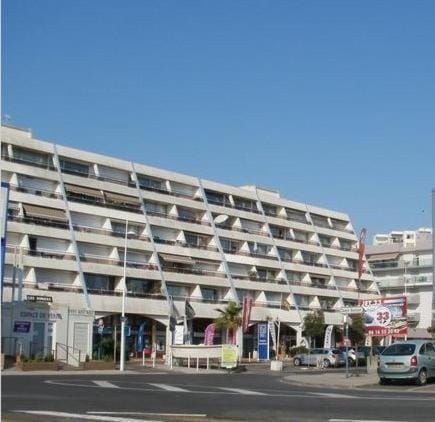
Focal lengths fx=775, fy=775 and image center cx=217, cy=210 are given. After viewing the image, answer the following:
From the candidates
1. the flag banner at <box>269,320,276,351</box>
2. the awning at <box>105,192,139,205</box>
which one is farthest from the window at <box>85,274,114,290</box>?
the flag banner at <box>269,320,276,351</box>

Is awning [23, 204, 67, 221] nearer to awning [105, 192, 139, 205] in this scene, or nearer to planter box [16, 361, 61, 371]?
awning [105, 192, 139, 205]

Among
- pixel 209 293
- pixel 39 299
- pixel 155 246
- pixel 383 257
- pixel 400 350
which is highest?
pixel 383 257

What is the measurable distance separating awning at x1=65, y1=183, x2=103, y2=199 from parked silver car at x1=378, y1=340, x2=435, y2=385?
39.5 metres

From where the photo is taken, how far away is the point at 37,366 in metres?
39.7

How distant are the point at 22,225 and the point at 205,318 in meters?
20.0

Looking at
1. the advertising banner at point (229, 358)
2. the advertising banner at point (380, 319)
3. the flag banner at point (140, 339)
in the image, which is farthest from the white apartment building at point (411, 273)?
the advertising banner at point (380, 319)

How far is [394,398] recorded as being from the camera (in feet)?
64.5

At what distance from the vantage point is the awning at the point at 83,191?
6222 centimetres

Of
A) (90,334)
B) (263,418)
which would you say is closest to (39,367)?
(90,334)

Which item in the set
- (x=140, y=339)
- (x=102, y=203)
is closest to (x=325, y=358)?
(x=140, y=339)

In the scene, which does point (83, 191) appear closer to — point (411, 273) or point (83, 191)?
point (83, 191)

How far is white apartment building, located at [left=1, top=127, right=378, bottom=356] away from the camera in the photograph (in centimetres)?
5806

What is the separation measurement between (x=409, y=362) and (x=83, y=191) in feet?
136

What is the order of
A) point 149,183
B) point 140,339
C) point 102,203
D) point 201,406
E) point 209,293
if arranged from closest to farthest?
1. point 201,406
2. point 140,339
3. point 102,203
4. point 149,183
5. point 209,293
